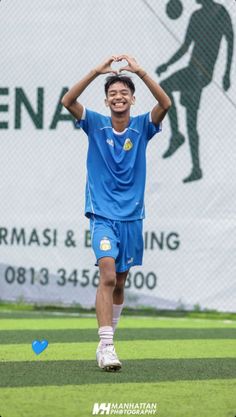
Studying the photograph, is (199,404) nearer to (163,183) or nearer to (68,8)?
(163,183)

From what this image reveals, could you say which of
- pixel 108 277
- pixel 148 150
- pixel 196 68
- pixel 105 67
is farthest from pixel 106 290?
pixel 196 68

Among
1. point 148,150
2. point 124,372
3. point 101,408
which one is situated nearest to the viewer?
point 101,408

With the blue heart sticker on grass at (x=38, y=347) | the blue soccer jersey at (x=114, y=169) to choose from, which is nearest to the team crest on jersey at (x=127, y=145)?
the blue soccer jersey at (x=114, y=169)

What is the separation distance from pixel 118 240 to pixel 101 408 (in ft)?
6.76

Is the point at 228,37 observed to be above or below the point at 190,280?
above

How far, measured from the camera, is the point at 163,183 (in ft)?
43.4

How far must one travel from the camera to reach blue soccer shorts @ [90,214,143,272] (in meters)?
7.20

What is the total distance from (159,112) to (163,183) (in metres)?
5.72

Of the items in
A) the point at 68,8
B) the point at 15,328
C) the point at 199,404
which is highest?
the point at 68,8

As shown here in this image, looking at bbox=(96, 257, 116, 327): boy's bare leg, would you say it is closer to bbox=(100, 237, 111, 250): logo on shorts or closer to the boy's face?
bbox=(100, 237, 111, 250): logo on shorts

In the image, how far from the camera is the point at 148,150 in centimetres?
1329

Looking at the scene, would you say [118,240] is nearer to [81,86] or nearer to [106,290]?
[106,290]

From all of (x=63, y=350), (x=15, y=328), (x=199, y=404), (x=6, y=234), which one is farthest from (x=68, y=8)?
(x=199, y=404)

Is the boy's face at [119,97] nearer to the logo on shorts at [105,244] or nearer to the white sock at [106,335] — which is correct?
the logo on shorts at [105,244]
